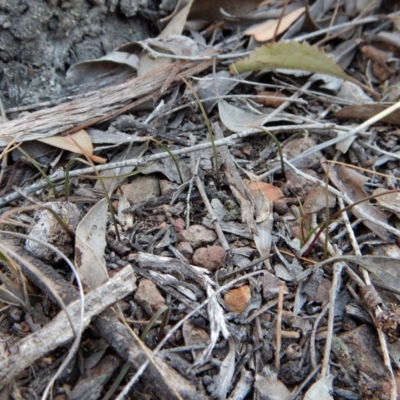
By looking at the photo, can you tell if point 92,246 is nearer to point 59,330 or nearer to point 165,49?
point 59,330

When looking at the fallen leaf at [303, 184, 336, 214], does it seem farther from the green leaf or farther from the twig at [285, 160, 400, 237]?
the green leaf

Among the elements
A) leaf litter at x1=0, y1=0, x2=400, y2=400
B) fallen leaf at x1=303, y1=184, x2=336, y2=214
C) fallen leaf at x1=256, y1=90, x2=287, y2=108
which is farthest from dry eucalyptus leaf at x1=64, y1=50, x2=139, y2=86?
fallen leaf at x1=303, y1=184, x2=336, y2=214

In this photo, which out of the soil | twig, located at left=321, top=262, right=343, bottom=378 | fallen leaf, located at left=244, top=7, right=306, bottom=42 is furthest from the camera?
fallen leaf, located at left=244, top=7, right=306, bottom=42

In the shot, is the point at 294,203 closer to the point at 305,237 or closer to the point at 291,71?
the point at 305,237

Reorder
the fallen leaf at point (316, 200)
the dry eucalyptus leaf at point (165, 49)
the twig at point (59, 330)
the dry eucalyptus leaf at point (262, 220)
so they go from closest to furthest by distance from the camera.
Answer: the twig at point (59, 330), the dry eucalyptus leaf at point (262, 220), the fallen leaf at point (316, 200), the dry eucalyptus leaf at point (165, 49)

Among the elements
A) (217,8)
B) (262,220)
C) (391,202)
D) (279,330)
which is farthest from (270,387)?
(217,8)

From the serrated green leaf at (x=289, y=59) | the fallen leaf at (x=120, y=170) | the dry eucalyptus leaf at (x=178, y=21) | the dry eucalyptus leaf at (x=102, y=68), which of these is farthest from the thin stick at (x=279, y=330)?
the dry eucalyptus leaf at (x=178, y=21)

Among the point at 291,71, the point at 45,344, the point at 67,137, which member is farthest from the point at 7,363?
the point at 291,71

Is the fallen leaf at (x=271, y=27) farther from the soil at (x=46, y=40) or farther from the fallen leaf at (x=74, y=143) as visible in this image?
the fallen leaf at (x=74, y=143)
